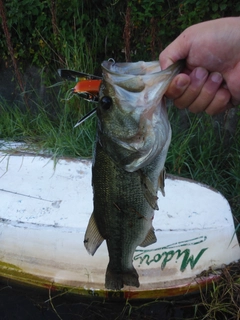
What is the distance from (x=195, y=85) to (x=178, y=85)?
0.34 feet

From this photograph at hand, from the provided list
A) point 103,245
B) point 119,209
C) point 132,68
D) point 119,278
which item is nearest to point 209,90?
point 132,68

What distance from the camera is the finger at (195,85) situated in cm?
159

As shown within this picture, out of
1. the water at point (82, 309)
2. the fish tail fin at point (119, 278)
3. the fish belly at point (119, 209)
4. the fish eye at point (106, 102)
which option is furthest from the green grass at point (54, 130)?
the fish eye at point (106, 102)

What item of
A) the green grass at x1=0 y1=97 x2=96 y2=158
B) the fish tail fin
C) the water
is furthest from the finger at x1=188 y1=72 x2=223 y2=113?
the green grass at x1=0 y1=97 x2=96 y2=158

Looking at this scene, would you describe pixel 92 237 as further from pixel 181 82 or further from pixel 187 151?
pixel 187 151

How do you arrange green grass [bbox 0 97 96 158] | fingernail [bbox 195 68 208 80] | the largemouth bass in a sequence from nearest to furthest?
the largemouth bass
fingernail [bbox 195 68 208 80]
green grass [bbox 0 97 96 158]

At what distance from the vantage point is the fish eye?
1.40 m

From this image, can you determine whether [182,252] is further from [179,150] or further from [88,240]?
[88,240]

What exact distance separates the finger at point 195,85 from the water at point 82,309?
1746 millimetres

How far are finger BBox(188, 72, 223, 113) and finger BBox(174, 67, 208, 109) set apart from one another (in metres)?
0.02

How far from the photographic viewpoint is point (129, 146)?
1.44 metres

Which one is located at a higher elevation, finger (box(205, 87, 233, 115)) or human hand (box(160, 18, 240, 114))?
human hand (box(160, 18, 240, 114))

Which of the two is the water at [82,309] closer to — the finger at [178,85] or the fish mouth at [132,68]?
the finger at [178,85]

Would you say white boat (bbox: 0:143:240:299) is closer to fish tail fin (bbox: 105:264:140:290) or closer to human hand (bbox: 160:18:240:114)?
fish tail fin (bbox: 105:264:140:290)
